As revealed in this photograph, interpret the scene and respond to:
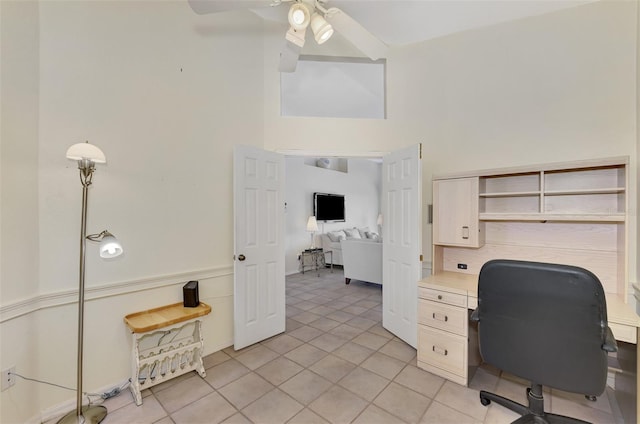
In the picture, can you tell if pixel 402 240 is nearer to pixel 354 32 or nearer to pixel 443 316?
pixel 443 316

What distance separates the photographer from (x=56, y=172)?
6.01 feet

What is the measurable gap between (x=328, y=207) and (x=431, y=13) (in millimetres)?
5036

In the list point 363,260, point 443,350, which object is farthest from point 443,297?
point 363,260

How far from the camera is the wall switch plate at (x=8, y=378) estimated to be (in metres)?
1.56

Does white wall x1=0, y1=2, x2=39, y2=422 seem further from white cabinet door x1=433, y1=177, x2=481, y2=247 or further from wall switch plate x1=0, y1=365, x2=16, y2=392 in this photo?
white cabinet door x1=433, y1=177, x2=481, y2=247

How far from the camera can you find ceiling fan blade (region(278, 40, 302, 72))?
78.2 inches

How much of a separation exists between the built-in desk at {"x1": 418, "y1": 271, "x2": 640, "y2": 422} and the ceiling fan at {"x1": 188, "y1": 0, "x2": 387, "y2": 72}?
197cm

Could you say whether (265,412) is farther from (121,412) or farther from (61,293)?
(61,293)

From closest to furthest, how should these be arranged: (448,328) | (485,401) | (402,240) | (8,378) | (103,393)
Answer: (8,378)
(485,401)
(103,393)
(448,328)
(402,240)

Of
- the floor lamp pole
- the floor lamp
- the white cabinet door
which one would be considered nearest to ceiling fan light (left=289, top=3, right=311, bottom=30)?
the floor lamp

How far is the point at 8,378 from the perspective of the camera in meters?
1.59

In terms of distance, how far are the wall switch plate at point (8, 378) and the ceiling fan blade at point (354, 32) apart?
2911 mm

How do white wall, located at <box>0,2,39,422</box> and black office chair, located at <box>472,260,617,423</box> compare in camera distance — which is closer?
black office chair, located at <box>472,260,617,423</box>

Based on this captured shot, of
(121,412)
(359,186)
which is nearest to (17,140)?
(121,412)
